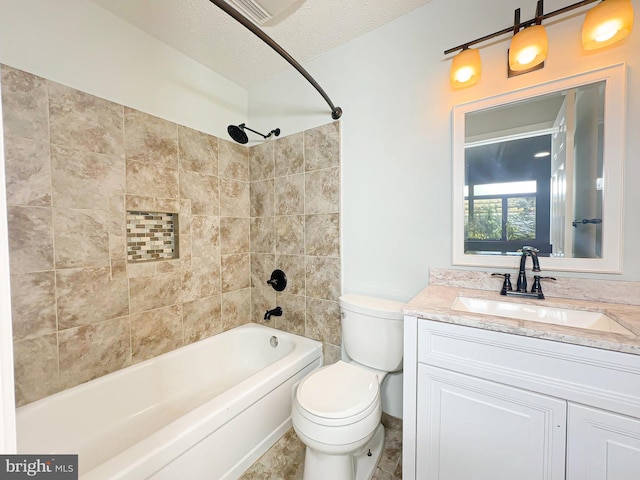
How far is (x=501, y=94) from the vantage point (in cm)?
128

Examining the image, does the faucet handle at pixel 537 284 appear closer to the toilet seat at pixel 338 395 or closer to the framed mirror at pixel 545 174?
the framed mirror at pixel 545 174

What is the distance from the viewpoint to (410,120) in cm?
150

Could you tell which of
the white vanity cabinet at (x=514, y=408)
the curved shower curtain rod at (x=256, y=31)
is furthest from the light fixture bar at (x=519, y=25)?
the white vanity cabinet at (x=514, y=408)

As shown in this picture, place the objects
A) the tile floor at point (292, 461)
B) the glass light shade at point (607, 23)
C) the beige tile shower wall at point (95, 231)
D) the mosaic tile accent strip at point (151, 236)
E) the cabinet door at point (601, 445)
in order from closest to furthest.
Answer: the cabinet door at point (601, 445), the glass light shade at point (607, 23), the beige tile shower wall at point (95, 231), the tile floor at point (292, 461), the mosaic tile accent strip at point (151, 236)

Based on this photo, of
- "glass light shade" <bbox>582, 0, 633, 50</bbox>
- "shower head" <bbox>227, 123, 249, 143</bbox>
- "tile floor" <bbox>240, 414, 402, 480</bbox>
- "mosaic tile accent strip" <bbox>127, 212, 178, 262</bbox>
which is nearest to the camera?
"glass light shade" <bbox>582, 0, 633, 50</bbox>

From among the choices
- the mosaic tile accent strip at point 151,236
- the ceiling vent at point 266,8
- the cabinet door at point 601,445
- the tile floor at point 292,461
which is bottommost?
the tile floor at point 292,461

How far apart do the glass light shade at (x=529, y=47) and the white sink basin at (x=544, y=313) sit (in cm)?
109

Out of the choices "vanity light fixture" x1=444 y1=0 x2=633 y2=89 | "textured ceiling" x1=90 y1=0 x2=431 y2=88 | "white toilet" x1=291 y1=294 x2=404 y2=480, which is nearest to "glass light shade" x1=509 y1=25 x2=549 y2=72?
"vanity light fixture" x1=444 y1=0 x2=633 y2=89

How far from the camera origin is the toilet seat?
3.56 feet

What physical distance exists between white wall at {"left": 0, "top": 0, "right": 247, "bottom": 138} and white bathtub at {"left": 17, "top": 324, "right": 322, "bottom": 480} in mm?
1607

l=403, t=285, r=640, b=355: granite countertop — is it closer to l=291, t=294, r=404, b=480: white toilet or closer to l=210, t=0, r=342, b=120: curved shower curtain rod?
l=291, t=294, r=404, b=480: white toilet

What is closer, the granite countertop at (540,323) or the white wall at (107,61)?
the granite countertop at (540,323)

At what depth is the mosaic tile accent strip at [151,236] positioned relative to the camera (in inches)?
62.8

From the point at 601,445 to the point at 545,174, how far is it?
105cm
